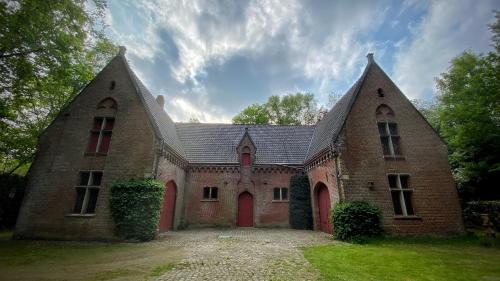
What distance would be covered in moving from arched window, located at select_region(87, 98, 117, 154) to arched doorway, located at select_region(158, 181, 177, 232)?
4398mm

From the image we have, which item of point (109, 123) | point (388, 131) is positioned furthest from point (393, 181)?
point (109, 123)

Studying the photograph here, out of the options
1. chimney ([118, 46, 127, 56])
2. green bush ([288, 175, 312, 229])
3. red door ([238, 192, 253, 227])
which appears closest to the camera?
chimney ([118, 46, 127, 56])

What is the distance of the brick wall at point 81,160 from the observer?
11.6 m

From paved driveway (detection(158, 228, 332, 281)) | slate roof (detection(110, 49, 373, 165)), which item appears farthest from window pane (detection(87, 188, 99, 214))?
paved driveway (detection(158, 228, 332, 281))

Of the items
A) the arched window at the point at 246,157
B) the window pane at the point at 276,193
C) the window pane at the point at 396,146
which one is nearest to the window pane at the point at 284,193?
the window pane at the point at 276,193

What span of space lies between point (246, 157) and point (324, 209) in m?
7.23

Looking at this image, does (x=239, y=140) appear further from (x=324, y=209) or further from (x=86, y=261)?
(x=86, y=261)

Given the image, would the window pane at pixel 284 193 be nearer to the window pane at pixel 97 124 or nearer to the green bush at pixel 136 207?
the green bush at pixel 136 207

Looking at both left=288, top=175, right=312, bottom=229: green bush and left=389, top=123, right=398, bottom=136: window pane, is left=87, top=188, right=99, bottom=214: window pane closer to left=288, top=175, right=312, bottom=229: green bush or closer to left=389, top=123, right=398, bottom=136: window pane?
left=288, top=175, right=312, bottom=229: green bush

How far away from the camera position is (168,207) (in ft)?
48.2

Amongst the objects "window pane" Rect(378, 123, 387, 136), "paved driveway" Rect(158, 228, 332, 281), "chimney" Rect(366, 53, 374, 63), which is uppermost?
"chimney" Rect(366, 53, 374, 63)

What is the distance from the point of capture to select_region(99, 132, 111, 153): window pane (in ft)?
43.8

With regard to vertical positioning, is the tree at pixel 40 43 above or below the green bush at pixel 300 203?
above

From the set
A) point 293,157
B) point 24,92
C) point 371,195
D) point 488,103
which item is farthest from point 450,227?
point 24,92
